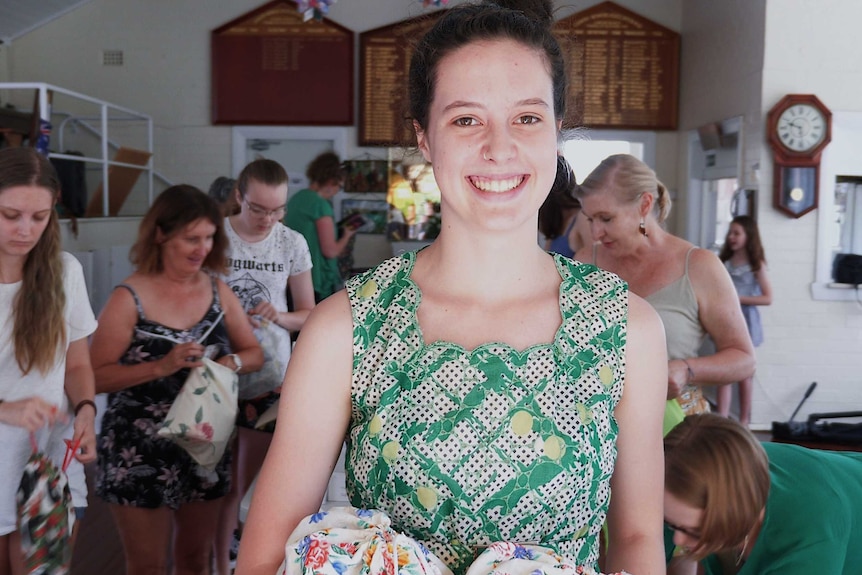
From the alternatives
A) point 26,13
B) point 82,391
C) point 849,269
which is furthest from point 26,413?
point 26,13

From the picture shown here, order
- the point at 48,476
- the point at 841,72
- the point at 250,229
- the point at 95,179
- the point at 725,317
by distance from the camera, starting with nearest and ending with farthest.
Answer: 1. the point at 48,476
2. the point at 725,317
3. the point at 250,229
4. the point at 841,72
5. the point at 95,179

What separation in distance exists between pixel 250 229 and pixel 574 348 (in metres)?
2.61

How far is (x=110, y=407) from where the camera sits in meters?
2.78

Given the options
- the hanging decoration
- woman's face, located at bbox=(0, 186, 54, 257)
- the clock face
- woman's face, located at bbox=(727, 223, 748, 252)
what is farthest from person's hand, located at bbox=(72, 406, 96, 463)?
the clock face

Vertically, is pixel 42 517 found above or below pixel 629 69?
below

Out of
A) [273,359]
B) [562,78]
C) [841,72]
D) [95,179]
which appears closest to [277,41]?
[95,179]

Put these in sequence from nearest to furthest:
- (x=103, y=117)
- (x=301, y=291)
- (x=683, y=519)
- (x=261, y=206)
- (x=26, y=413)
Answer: (x=683, y=519) < (x=26, y=413) < (x=261, y=206) < (x=301, y=291) < (x=103, y=117)

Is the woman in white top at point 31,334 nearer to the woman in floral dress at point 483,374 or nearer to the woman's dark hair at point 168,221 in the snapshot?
the woman's dark hair at point 168,221

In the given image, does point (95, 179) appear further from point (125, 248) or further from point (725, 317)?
point (725, 317)

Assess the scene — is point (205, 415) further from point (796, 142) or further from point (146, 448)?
point (796, 142)

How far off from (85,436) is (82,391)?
167 millimetres

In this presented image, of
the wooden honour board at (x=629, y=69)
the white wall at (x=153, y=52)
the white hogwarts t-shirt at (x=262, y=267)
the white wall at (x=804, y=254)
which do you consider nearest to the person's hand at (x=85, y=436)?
the white hogwarts t-shirt at (x=262, y=267)

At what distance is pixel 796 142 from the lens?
244 inches

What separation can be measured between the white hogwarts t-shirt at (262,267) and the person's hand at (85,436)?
1.12 meters
